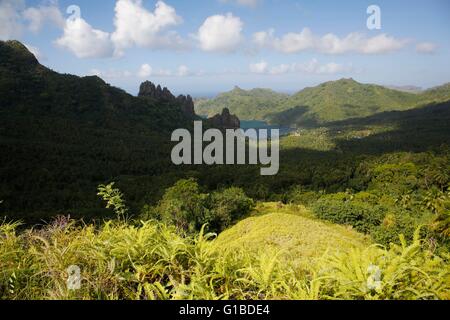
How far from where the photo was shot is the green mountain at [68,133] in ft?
124

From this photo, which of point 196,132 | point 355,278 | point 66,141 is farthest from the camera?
point 196,132

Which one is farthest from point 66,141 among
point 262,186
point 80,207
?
point 262,186

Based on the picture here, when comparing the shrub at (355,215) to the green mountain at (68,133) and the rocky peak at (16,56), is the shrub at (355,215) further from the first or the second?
the rocky peak at (16,56)

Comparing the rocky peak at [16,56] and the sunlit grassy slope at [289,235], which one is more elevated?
the rocky peak at [16,56]

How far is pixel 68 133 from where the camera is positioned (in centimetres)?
5834

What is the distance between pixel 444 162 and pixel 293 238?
42.5 metres

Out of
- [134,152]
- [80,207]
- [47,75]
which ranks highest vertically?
[47,75]

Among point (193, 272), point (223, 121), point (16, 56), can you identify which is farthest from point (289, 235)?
point (16, 56)

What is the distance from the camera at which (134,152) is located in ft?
195

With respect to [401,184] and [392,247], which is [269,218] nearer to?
[392,247]

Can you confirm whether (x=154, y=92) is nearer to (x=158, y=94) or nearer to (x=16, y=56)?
(x=158, y=94)

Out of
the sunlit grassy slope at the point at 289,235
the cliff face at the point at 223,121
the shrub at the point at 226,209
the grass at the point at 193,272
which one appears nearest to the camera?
the grass at the point at 193,272

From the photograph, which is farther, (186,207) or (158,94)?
(158,94)

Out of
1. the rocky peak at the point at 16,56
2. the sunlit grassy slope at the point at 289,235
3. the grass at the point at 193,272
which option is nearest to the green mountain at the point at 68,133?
the rocky peak at the point at 16,56
